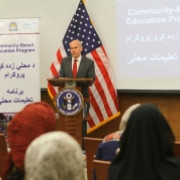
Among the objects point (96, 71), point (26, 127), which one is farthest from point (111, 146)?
point (96, 71)

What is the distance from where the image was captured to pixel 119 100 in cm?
632

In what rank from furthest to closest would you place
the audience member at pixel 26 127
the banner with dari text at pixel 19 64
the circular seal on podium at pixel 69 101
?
the banner with dari text at pixel 19 64 → the circular seal on podium at pixel 69 101 → the audience member at pixel 26 127

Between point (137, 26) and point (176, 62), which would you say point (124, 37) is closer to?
point (137, 26)

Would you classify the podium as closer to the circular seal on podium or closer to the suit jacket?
the circular seal on podium

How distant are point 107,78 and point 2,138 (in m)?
3.27

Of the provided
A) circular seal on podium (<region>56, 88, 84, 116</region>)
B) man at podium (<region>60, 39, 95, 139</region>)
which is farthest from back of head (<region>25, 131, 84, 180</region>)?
man at podium (<region>60, 39, 95, 139</region>)

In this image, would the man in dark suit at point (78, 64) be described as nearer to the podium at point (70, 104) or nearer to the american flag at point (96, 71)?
the american flag at point (96, 71)

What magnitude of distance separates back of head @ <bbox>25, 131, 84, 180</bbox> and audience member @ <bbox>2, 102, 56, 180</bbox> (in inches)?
18.7

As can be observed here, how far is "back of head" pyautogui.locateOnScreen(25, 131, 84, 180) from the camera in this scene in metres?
1.30

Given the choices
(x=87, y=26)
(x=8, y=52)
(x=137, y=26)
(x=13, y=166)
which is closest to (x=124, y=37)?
(x=137, y=26)

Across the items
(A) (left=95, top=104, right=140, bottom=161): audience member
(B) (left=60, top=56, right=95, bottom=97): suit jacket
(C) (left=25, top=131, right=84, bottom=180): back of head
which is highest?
(B) (left=60, top=56, right=95, bottom=97): suit jacket

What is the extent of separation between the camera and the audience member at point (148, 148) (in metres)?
1.92

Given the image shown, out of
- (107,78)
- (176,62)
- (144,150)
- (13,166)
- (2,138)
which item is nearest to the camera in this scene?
(144,150)

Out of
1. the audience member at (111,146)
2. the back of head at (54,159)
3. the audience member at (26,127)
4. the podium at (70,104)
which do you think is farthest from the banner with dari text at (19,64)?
the back of head at (54,159)
